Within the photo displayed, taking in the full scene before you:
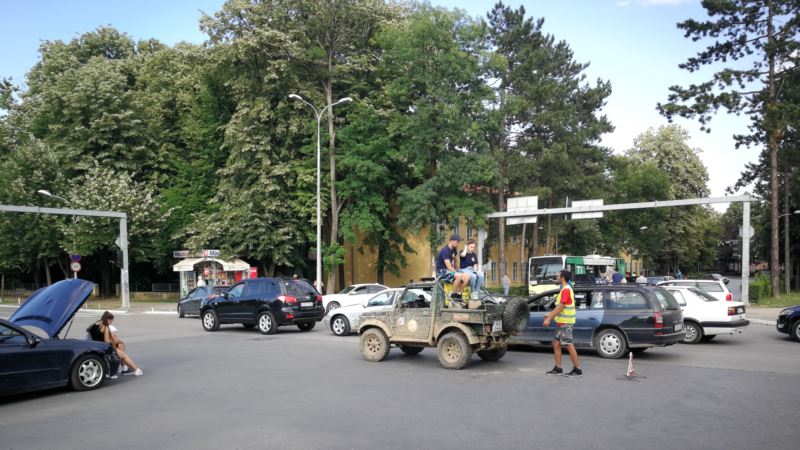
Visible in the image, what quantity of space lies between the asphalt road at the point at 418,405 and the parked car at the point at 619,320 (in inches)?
18.7

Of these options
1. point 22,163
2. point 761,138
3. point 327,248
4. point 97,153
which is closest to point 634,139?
point 761,138

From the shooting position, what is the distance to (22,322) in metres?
10.0

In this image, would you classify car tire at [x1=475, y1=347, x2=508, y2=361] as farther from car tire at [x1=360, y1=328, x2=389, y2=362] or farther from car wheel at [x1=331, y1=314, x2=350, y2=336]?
car wheel at [x1=331, y1=314, x2=350, y2=336]

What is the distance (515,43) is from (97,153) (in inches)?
1180

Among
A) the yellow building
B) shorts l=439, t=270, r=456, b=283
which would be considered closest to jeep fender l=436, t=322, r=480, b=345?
shorts l=439, t=270, r=456, b=283

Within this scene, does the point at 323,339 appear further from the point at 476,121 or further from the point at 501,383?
the point at 476,121

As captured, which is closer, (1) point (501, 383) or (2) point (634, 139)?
(1) point (501, 383)

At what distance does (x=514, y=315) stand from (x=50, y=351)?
803 centimetres

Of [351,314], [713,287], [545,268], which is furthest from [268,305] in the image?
[545,268]

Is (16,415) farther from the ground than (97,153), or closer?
closer

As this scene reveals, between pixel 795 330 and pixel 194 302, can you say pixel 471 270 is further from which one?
pixel 194 302

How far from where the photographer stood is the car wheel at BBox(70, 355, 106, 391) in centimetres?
998

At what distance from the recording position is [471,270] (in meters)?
12.4

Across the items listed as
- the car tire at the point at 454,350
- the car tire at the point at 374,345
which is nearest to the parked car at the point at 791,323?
the car tire at the point at 454,350
